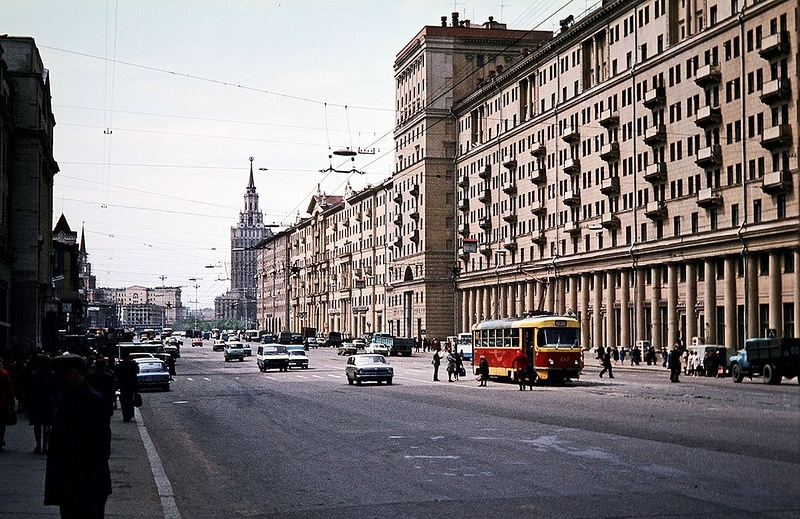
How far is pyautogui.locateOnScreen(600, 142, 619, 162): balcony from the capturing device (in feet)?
261

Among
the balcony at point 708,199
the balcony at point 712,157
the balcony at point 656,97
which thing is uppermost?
the balcony at point 656,97

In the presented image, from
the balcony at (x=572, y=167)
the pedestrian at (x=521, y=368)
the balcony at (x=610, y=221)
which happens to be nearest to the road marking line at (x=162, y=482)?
the pedestrian at (x=521, y=368)

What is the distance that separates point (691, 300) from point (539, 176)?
29.1 meters

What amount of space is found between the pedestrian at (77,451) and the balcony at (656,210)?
66042 millimetres

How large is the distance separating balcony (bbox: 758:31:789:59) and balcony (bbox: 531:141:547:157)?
82591 millimetres

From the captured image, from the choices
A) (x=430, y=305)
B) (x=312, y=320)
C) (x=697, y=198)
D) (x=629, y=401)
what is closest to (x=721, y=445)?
(x=629, y=401)

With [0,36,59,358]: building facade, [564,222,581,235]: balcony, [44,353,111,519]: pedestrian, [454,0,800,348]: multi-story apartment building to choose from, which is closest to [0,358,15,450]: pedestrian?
[44,353,111,519]: pedestrian

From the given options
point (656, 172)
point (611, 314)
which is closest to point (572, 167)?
point (611, 314)

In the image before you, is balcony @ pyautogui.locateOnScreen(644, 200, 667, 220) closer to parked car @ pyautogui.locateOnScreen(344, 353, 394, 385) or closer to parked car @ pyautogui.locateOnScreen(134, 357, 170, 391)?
parked car @ pyautogui.locateOnScreen(344, 353, 394, 385)

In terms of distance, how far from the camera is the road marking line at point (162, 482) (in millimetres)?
13195

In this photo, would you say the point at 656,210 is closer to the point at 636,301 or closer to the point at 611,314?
the point at 636,301

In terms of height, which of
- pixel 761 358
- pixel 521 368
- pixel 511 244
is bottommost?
pixel 521 368

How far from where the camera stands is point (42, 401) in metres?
19.0

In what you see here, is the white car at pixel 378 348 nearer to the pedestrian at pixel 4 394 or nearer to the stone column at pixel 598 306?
the stone column at pixel 598 306
